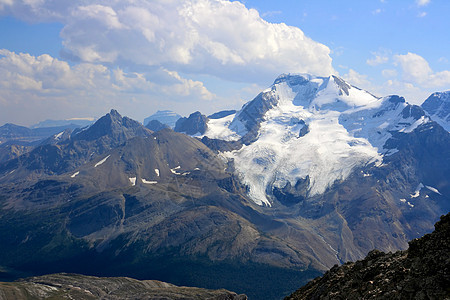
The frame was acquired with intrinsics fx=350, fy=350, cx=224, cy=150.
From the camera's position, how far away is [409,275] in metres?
34.8

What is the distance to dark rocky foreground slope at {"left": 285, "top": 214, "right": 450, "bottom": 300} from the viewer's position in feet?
105

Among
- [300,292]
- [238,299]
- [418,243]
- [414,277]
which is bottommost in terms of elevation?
[238,299]

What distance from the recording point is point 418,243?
39.0 metres

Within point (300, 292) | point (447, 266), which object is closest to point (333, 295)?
point (447, 266)

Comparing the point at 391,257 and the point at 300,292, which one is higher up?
the point at 391,257

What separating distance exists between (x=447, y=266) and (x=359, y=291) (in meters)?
11.0

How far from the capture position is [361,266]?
Result: 48.4 meters

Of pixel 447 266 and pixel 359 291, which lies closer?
pixel 447 266

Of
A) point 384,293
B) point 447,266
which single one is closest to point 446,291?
point 447,266

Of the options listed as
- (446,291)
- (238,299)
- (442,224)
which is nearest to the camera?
(446,291)

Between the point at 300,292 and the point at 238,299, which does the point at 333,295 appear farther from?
the point at 238,299

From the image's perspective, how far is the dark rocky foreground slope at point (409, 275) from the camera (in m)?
31.9

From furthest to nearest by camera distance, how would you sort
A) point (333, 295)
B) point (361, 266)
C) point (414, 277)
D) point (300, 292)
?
point (300, 292), point (361, 266), point (333, 295), point (414, 277)

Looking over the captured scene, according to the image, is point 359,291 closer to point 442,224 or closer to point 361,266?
point 361,266
